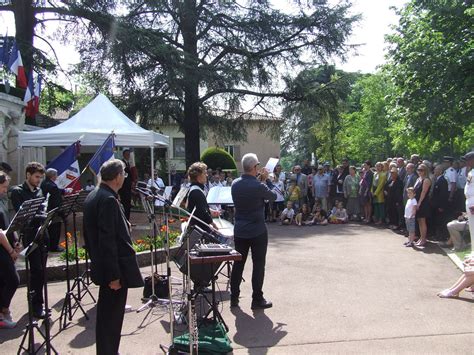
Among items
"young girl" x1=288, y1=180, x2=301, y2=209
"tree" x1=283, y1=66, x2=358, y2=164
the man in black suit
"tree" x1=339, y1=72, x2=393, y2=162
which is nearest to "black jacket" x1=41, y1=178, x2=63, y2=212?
the man in black suit

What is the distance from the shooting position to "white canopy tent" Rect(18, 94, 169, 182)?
12.2 metres

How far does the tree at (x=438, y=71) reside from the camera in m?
13.0

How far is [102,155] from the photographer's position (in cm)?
909

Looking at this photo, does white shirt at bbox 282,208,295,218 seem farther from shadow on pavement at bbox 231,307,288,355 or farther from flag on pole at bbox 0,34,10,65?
flag on pole at bbox 0,34,10,65

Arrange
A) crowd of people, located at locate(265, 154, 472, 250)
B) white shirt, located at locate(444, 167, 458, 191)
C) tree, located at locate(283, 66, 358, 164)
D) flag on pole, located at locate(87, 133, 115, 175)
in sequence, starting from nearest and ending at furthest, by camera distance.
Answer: flag on pole, located at locate(87, 133, 115, 175), crowd of people, located at locate(265, 154, 472, 250), white shirt, located at locate(444, 167, 458, 191), tree, located at locate(283, 66, 358, 164)

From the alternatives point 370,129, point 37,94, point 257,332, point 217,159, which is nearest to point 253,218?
point 257,332

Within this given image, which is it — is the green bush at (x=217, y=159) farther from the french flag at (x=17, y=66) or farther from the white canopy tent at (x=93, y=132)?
the white canopy tent at (x=93, y=132)

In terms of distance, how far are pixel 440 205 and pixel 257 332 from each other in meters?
6.83

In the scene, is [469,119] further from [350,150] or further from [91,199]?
[350,150]

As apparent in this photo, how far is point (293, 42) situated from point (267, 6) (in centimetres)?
186

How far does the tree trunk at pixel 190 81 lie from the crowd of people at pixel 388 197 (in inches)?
171

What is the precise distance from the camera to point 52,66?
1797 cm

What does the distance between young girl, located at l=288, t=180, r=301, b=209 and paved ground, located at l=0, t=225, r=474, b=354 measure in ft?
20.8

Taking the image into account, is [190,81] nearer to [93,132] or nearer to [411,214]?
[93,132]
